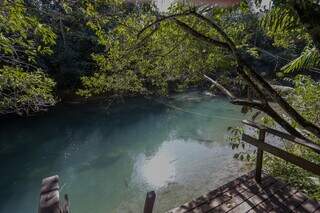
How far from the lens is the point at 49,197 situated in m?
1.04

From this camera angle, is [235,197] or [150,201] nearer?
[150,201]

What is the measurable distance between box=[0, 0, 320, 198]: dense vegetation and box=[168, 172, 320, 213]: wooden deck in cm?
73

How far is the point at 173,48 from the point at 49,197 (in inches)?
91.1

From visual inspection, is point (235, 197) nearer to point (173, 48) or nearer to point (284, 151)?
point (284, 151)

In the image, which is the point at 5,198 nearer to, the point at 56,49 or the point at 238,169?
the point at 238,169

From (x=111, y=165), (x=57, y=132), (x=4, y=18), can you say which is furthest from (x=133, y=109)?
(x=4, y=18)

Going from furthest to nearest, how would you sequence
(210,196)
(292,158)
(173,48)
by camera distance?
(210,196), (173,48), (292,158)

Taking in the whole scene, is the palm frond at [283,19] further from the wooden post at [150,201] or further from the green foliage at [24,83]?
the green foliage at [24,83]

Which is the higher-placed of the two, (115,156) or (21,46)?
(21,46)

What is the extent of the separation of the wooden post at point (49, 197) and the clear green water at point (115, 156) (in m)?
4.34

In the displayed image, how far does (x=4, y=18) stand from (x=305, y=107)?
4341 mm

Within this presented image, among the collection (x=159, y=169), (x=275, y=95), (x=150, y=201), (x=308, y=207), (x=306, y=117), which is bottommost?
(x=159, y=169)

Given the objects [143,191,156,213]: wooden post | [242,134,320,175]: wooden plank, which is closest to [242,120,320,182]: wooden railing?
[242,134,320,175]: wooden plank

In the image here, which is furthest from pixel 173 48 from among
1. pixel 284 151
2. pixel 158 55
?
pixel 284 151
